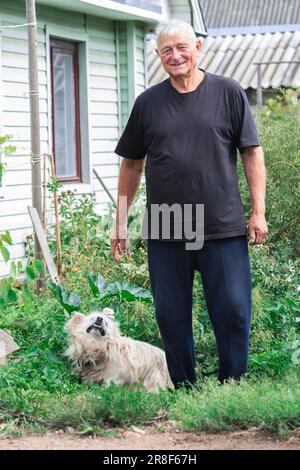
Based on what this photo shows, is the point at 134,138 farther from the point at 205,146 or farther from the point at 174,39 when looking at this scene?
the point at 174,39

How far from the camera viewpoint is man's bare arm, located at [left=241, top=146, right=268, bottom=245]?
6.05 m

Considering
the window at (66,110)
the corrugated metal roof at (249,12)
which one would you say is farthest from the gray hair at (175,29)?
the corrugated metal roof at (249,12)

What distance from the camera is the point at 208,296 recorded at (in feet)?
20.4

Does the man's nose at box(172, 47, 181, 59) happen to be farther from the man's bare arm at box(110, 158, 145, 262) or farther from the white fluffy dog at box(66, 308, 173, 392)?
the white fluffy dog at box(66, 308, 173, 392)

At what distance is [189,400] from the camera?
582 centimetres

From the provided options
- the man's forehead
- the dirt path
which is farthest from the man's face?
the dirt path

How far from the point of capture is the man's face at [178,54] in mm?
5965

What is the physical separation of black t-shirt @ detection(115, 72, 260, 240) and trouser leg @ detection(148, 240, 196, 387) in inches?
9.6

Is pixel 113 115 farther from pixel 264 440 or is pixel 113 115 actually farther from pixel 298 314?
pixel 264 440

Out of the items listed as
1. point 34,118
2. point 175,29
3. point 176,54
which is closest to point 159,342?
point 176,54

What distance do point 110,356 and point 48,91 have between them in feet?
19.1

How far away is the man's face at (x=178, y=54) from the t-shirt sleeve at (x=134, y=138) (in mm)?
338

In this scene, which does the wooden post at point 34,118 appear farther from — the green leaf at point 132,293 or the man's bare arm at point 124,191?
the man's bare arm at point 124,191
